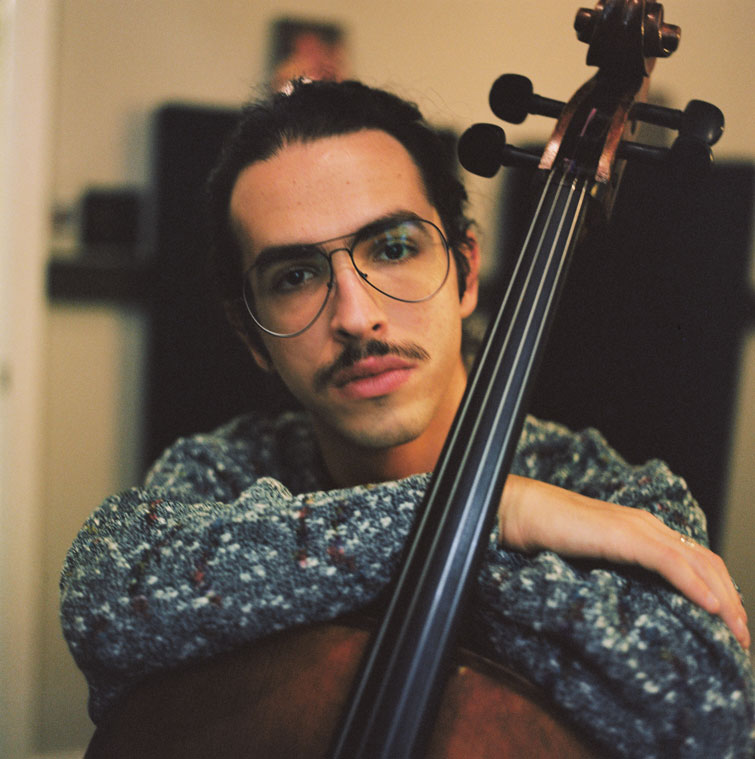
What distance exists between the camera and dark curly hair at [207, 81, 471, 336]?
36.7 inches

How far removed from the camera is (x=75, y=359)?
1.58 meters

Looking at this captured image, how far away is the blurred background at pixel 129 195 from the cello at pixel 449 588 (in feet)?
2.17

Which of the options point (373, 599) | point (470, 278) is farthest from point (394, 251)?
point (373, 599)

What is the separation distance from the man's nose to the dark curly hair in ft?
0.69

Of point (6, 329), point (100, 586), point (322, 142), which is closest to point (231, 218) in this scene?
point (322, 142)

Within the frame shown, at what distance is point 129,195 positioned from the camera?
61.0 inches

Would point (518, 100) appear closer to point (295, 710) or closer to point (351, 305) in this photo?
point (351, 305)

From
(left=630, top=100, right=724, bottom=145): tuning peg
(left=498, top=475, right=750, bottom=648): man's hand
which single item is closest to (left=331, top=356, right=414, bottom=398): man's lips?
(left=498, top=475, right=750, bottom=648): man's hand

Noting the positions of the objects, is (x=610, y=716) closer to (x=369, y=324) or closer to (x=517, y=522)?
(x=517, y=522)

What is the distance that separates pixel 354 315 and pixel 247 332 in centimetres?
35

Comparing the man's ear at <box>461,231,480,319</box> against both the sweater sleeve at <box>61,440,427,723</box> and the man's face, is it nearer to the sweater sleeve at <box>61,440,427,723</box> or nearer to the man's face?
the man's face

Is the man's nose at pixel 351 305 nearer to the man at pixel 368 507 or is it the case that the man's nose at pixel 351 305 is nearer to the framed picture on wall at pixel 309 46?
the man at pixel 368 507

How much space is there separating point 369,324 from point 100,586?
0.40 meters

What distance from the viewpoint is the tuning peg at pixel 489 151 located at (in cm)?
77
